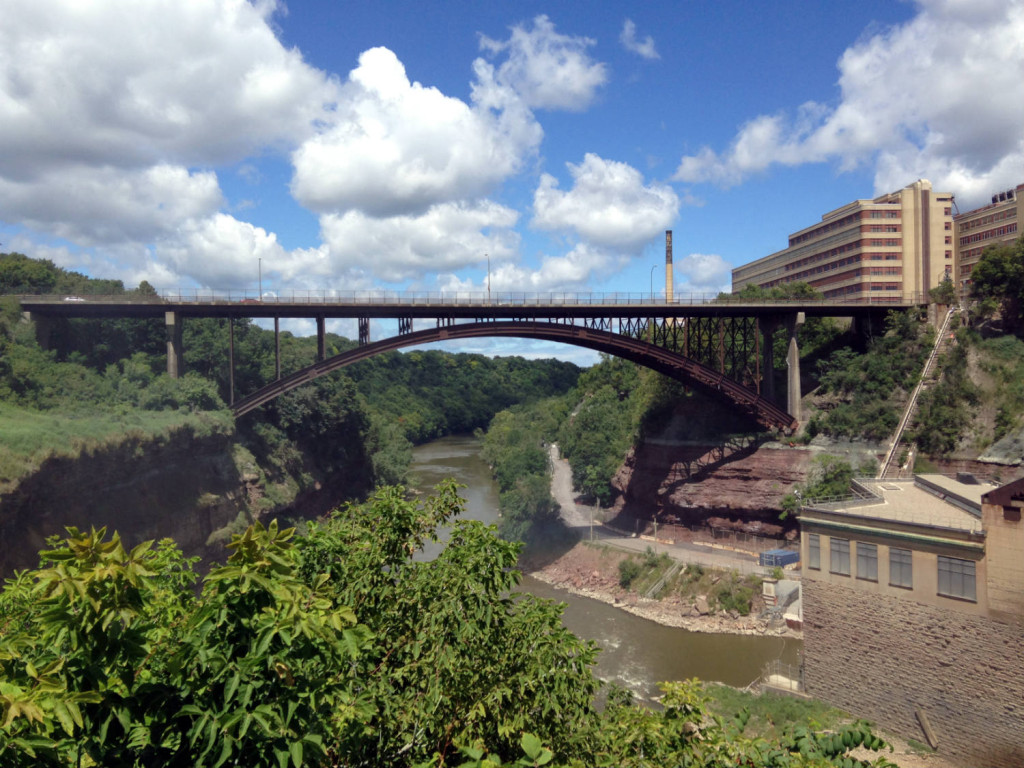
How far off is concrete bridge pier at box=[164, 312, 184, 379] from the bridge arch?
10.6 ft

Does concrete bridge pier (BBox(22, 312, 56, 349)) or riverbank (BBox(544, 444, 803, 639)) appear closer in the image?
riverbank (BBox(544, 444, 803, 639))

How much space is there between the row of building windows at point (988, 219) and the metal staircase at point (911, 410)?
15124 mm

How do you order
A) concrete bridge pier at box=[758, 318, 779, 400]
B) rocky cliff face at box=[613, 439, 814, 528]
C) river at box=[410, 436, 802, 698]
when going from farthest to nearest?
concrete bridge pier at box=[758, 318, 779, 400] → rocky cliff face at box=[613, 439, 814, 528] → river at box=[410, 436, 802, 698]

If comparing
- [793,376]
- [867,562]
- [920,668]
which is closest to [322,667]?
[867,562]

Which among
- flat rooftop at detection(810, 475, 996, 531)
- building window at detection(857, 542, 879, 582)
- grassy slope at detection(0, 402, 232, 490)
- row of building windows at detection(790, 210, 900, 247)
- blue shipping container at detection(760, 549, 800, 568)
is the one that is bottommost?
blue shipping container at detection(760, 549, 800, 568)

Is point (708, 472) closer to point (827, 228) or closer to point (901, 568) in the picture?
point (901, 568)

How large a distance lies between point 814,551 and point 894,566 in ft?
6.55

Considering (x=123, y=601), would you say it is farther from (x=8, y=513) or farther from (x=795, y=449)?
(x=795, y=449)

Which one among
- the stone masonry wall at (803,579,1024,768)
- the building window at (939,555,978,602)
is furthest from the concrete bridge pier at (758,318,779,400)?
the building window at (939,555,978,602)

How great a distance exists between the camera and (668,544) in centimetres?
3541

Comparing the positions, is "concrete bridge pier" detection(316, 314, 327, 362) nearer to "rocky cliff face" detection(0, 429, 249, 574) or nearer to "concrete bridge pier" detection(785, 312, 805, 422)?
"rocky cliff face" detection(0, 429, 249, 574)

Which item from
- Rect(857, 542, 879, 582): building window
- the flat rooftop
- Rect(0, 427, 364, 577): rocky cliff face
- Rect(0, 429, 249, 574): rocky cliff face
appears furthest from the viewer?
Rect(0, 427, 364, 577): rocky cliff face

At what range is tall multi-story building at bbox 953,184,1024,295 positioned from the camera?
43.6m

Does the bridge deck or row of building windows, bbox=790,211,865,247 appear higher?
row of building windows, bbox=790,211,865,247
